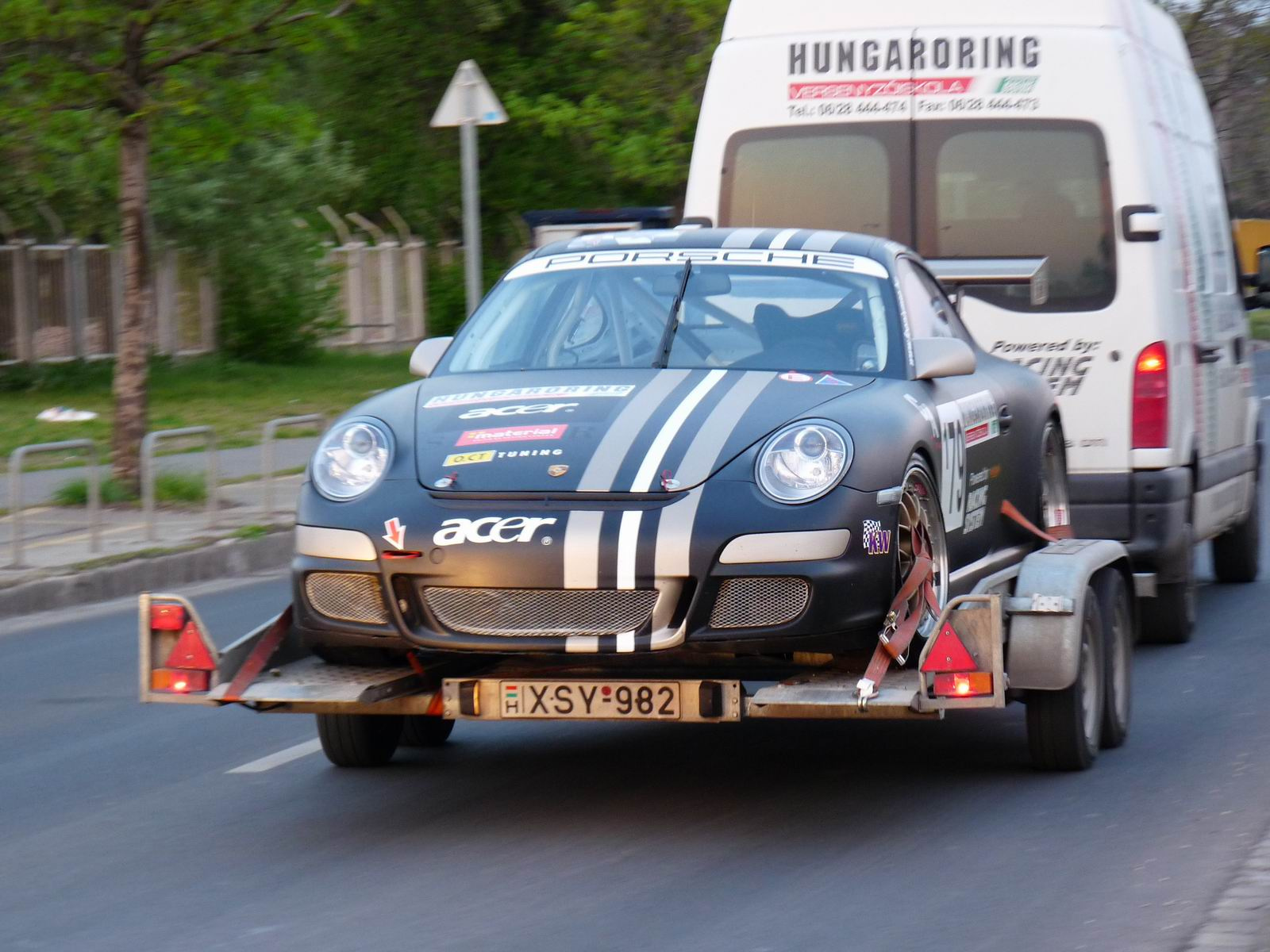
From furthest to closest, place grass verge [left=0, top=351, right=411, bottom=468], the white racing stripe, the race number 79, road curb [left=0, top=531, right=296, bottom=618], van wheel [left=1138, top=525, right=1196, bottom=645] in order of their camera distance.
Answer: grass verge [left=0, top=351, right=411, bottom=468]
road curb [left=0, top=531, right=296, bottom=618]
van wheel [left=1138, top=525, right=1196, bottom=645]
the race number 79
the white racing stripe

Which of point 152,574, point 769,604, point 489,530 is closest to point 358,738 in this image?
point 489,530

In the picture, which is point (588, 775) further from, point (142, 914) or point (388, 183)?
point (388, 183)

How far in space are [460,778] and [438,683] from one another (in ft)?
2.43

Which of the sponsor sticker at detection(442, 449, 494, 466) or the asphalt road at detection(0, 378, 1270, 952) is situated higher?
the sponsor sticker at detection(442, 449, 494, 466)

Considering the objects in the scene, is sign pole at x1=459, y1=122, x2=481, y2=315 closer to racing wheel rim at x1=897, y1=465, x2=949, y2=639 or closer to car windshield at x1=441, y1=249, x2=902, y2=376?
car windshield at x1=441, y1=249, x2=902, y2=376

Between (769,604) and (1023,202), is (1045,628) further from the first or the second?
(1023,202)

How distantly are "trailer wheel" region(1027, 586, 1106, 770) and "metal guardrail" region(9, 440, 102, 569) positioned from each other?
6684 millimetres

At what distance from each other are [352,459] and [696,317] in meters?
1.35

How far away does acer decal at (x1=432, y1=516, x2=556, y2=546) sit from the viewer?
598 cm

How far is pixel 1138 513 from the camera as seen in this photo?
9742 mm

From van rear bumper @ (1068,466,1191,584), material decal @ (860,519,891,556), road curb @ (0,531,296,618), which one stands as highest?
material decal @ (860,519,891,556)

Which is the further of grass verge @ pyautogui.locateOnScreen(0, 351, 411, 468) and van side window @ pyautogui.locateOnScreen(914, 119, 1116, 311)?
grass verge @ pyautogui.locateOnScreen(0, 351, 411, 468)

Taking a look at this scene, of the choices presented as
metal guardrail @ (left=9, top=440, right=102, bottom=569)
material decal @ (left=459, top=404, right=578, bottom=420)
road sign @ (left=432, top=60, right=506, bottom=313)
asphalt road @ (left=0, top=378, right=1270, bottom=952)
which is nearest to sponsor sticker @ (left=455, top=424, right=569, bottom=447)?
material decal @ (left=459, top=404, right=578, bottom=420)

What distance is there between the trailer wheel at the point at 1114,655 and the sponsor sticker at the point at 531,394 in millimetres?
1947
